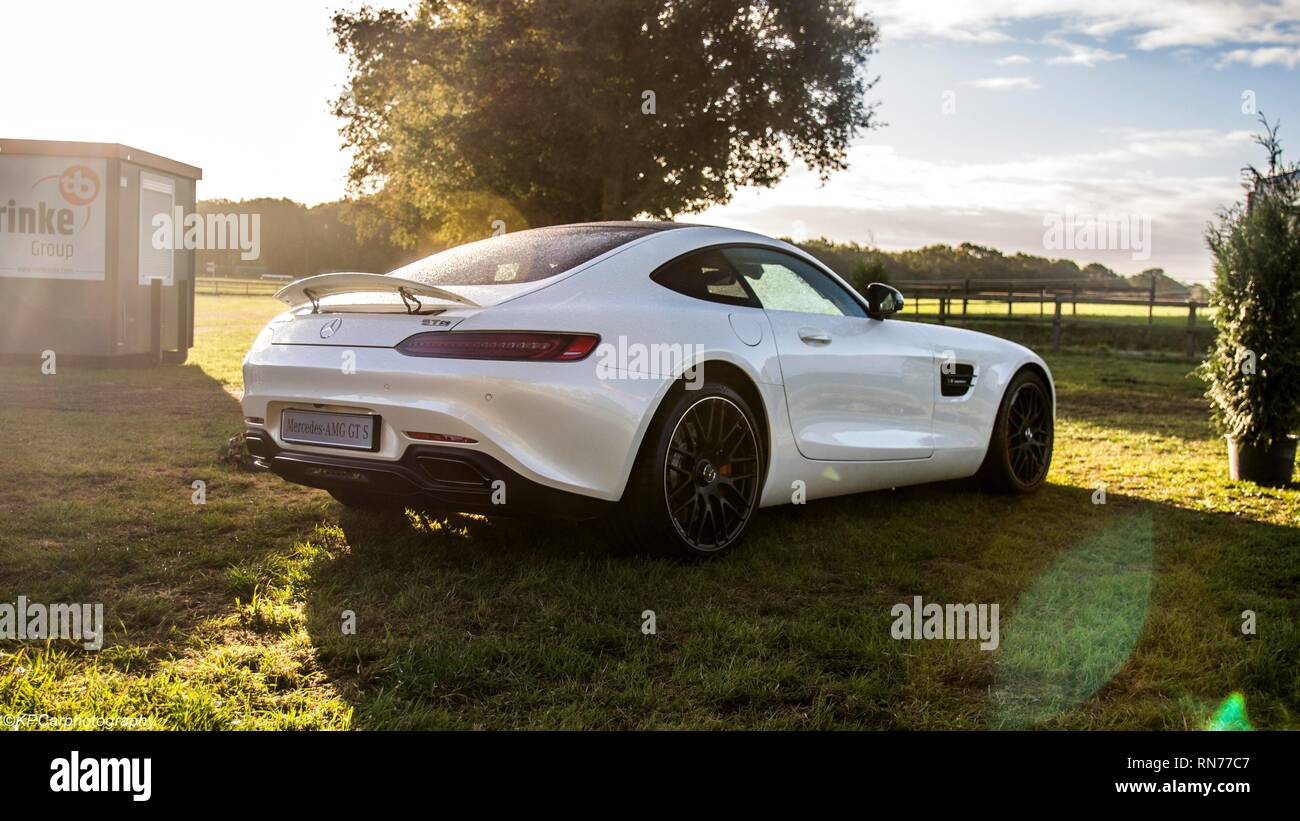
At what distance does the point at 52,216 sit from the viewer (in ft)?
44.2

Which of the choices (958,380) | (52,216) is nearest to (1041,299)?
(52,216)

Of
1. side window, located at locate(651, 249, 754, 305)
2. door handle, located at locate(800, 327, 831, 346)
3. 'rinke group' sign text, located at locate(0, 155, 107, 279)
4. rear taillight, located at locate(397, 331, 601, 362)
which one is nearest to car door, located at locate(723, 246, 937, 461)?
door handle, located at locate(800, 327, 831, 346)

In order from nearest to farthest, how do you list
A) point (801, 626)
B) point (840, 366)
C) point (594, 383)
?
point (801, 626) < point (594, 383) < point (840, 366)

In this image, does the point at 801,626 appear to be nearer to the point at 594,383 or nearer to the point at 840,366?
the point at 594,383

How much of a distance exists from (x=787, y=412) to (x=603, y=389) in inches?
46.7

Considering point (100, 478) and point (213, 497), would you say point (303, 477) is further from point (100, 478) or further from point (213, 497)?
point (100, 478)

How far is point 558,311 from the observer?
13.4 ft

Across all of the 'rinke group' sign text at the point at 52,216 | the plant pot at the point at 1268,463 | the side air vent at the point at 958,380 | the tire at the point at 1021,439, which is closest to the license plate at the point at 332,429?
the side air vent at the point at 958,380

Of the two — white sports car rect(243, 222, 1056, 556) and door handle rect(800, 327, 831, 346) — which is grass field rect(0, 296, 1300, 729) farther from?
door handle rect(800, 327, 831, 346)

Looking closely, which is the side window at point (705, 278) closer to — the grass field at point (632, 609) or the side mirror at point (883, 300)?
the side mirror at point (883, 300)

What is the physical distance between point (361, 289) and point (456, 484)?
109 centimetres

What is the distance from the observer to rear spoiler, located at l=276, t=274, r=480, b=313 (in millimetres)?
4129

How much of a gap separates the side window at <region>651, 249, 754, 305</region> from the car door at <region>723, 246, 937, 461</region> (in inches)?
4.4
